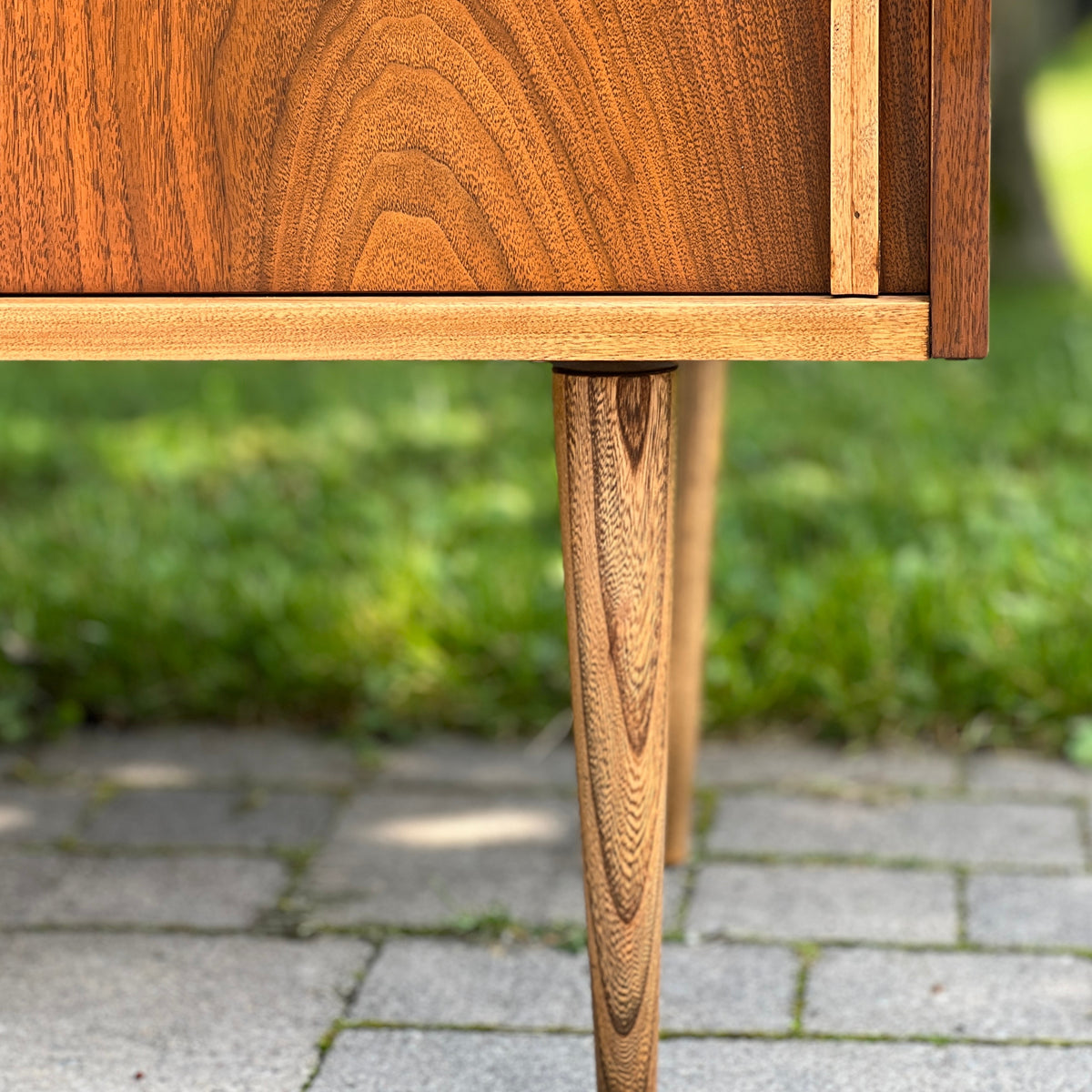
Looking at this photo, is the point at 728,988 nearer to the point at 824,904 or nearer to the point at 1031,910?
the point at 824,904

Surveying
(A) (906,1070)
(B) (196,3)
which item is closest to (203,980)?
(A) (906,1070)

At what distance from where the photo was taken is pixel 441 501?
3434 millimetres

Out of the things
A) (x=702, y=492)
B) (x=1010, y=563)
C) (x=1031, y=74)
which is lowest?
(x=1010, y=563)

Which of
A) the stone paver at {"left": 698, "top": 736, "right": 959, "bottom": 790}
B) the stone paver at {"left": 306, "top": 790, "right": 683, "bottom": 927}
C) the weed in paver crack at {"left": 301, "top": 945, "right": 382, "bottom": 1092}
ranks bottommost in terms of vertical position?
the weed in paver crack at {"left": 301, "top": 945, "right": 382, "bottom": 1092}

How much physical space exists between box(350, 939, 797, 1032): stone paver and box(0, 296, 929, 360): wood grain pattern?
0.82 m

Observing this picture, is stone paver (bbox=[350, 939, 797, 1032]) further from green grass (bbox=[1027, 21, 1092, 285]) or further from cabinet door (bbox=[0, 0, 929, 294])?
green grass (bbox=[1027, 21, 1092, 285])

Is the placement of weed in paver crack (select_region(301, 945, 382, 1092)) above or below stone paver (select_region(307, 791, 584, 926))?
below

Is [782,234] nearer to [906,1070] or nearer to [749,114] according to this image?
[749,114]

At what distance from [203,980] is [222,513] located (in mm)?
1702

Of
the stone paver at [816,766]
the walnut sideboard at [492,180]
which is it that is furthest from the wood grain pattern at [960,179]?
the stone paver at [816,766]

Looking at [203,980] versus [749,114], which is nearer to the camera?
[749,114]

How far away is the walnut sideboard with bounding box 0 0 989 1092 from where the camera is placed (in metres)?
1.13

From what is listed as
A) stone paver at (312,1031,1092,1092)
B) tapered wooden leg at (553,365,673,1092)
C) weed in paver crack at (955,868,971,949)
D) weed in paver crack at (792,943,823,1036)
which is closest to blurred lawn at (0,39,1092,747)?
weed in paver crack at (955,868,971,949)

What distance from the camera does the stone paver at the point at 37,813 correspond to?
227 cm
